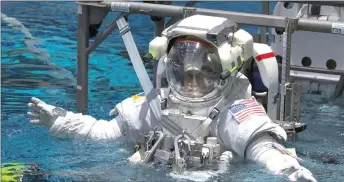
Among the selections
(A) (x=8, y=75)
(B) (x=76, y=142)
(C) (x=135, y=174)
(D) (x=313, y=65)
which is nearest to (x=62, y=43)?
(A) (x=8, y=75)

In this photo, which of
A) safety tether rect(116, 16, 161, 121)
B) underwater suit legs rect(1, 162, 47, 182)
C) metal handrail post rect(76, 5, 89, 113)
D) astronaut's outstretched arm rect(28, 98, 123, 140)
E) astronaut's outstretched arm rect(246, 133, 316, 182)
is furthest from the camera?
metal handrail post rect(76, 5, 89, 113)

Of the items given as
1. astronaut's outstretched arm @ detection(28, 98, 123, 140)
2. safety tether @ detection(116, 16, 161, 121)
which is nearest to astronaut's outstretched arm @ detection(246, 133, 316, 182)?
safety tether @ detection(116, 16, 161, 121)

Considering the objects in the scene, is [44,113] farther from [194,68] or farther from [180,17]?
[180,17]

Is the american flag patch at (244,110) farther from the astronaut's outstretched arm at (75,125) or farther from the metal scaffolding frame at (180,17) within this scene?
the astronaut's outstretched arm at (75,125)

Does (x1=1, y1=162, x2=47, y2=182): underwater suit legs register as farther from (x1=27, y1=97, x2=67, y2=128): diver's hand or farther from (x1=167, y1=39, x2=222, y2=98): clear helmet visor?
(x1=167, y1=39, x2=222, y2=98): clear helmet visor

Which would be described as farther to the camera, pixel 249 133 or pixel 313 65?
pixel 313 65

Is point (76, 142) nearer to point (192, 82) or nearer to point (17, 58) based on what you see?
point (192, 82)

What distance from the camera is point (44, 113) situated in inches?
222

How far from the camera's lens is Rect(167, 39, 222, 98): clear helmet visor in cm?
514

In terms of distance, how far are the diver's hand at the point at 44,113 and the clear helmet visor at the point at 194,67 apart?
887mm

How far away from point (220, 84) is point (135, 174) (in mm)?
753

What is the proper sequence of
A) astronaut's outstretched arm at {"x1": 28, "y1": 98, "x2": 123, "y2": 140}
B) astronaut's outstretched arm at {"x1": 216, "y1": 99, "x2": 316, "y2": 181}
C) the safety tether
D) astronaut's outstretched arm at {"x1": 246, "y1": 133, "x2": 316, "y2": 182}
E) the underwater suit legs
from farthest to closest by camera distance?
astronaut's outstretched arm at {"x1": 28, "y1": 98, "x2": 123, "y2": 140}, the safety tether, the underwater suit legs, astronaut's outstretched arm at {"x1": 216, "y1": 99, "x2": 316, "y2": 181}, astronaut's outstretched arm at {"x1": 246, "y1": 133, "x2": 316, "y2": 182}

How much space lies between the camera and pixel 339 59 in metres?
7.48

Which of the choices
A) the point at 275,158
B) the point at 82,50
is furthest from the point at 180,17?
the point at 275,158
